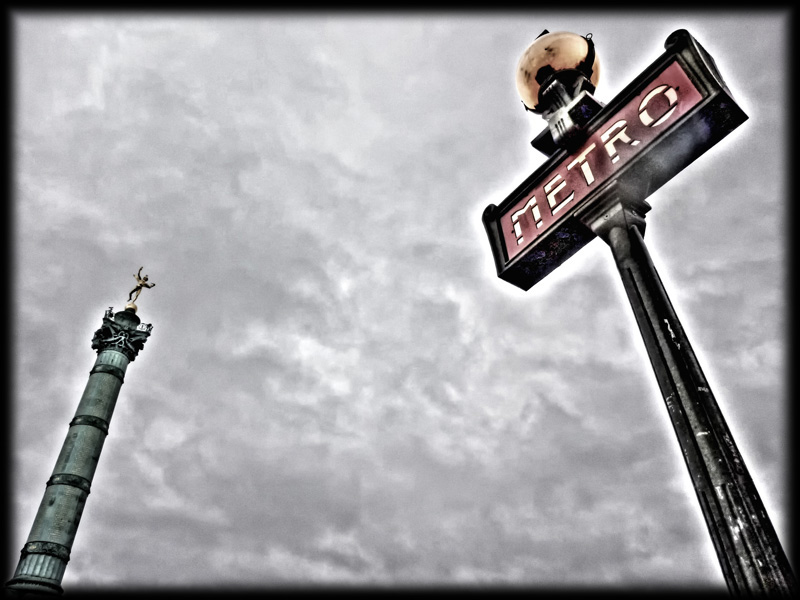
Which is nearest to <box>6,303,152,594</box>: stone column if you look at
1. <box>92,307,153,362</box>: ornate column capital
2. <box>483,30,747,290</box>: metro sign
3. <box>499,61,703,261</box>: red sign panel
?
<box>92,307,153,362</box>: ornate column capital

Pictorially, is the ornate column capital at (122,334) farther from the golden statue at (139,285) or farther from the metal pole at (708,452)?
the metal pole at (708,452)

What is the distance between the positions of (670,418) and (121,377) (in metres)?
24.5

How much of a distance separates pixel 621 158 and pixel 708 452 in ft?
11.6

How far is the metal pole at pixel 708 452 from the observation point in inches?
137

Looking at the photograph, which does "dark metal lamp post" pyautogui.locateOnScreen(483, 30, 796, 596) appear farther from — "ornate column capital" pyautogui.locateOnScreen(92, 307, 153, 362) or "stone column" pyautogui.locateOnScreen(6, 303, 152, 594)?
"ornate column capital" pyautogui.locateOnScreen(92, 307, 153, 362)

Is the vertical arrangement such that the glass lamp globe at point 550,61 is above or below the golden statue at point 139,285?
below

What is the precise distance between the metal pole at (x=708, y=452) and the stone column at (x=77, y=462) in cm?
2163

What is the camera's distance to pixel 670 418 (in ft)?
14.2

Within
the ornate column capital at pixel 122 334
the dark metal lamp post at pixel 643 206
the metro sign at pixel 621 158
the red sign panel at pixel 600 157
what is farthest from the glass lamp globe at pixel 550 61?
the ornate column capital at pixel 122 334

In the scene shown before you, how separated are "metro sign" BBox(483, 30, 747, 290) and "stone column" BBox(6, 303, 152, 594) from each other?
20171 mm

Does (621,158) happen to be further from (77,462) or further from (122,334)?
(122,334)

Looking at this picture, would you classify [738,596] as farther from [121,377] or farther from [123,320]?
[123,320]

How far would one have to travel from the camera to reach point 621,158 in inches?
234

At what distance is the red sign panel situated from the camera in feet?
18.5
